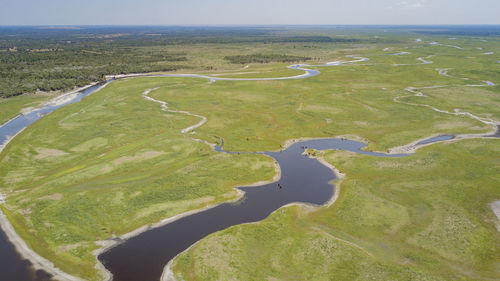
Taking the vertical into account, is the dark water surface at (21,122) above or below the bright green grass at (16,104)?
below

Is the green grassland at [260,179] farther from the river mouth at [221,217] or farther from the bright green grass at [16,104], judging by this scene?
the bright green grass at [16,104]

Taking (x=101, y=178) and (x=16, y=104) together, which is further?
(x=16, y=104)

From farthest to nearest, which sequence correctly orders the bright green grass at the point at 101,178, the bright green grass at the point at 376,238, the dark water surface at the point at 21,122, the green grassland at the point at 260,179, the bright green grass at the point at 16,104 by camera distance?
the bright green grass at the point at 16,104, the dark water surface at the point at 21,122, the bright green grass at the point at 101,178, the green grassland at the point at 260,179, the bright green grass at the point at 376,238

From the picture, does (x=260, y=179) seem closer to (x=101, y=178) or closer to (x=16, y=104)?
(x=101, y=178)

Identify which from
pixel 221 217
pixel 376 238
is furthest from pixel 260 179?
pixel 376 238

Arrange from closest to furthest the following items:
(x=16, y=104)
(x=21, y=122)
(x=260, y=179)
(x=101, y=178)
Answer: (x=101, y=178), (x=260, y=179), (x=21, y=122), (x=16, y=104)

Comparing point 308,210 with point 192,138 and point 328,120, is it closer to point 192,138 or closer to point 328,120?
point 192,138

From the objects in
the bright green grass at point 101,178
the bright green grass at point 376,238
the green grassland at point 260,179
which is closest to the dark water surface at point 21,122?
the green grassland at point 260,179

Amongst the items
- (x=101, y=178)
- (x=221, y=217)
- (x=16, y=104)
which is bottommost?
(x=221, y=217)
